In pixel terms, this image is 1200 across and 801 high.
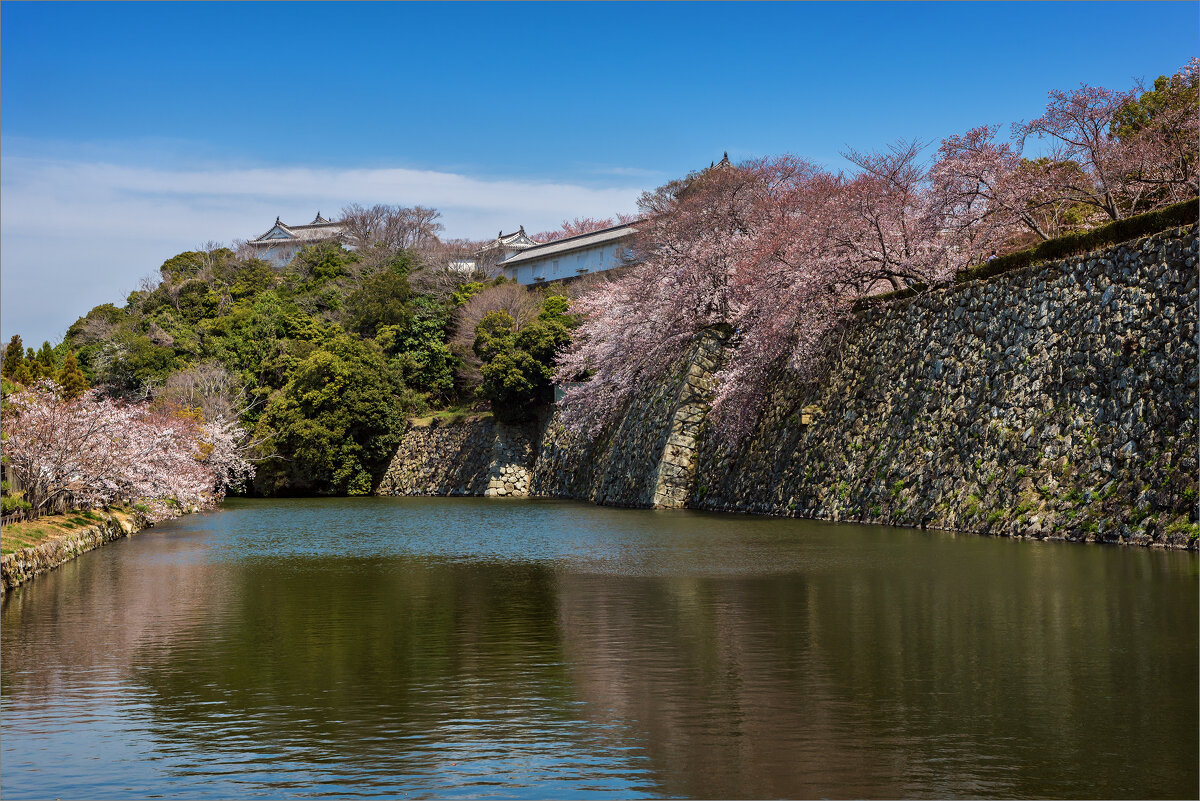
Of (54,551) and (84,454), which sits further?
(84,454)

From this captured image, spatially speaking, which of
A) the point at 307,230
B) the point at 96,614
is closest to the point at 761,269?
the point at 96,614

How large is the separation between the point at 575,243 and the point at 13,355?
3164cm

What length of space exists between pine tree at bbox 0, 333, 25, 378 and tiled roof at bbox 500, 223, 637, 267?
28.8 meters

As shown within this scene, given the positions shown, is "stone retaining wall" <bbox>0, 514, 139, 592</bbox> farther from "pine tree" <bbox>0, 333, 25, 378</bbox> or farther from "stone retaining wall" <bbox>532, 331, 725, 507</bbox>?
"pine tree" <bbox>0, 333, 25, 378</bbox>

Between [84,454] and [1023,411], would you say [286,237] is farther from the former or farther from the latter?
[1023,411]

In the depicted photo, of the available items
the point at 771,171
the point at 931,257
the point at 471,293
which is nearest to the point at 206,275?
the point at 471,293

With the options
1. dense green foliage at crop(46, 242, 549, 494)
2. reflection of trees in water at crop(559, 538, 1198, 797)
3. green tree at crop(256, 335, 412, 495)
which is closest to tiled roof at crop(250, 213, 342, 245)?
dense green foliage at crop(46, 242, 549, 494)

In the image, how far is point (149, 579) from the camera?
15.8 m

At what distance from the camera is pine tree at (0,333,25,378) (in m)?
47.9

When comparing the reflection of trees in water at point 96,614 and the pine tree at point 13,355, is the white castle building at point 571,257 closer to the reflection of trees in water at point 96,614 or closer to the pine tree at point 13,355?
the pine tree at point 13,355

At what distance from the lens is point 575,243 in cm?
6297

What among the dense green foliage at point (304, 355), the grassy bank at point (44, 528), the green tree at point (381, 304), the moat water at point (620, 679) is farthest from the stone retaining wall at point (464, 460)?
the moat water at point (620, 679)

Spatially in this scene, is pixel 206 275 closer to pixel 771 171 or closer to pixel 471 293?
pixel 471 293

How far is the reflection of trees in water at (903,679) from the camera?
614 cm
